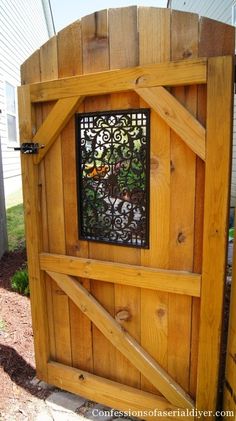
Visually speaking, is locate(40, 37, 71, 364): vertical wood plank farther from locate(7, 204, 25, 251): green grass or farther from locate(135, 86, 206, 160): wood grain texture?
locate(7, 204, 25, 251): green grass

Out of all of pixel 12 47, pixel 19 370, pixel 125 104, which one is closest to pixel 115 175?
pixel 125 104

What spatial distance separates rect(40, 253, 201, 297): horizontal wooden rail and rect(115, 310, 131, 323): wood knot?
0.61 ft

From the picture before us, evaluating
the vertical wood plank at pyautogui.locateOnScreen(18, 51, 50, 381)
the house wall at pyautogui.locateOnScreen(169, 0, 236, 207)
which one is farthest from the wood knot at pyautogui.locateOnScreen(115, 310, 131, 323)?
the house wall at pyautogui.locateOnScreen(169, 0, 236, 207)

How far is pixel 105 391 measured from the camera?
5.69ft

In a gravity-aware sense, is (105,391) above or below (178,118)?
below

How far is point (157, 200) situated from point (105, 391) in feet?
3.96

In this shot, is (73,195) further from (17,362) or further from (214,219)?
(17,362)

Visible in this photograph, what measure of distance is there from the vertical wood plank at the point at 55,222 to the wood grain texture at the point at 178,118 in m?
0.59

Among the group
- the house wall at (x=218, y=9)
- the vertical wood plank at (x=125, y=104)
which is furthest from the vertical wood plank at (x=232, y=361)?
the house wall at (x=218, y=9)

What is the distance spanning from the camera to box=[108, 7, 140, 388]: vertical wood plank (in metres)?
1.34

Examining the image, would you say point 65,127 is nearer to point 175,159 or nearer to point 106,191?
point 106,191

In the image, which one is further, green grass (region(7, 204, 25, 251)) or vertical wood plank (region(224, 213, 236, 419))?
green grass (region(7, 204, 25, 251))

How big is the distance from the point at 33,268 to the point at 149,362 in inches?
34.5

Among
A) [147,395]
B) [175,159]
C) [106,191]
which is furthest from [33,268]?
[175,159]
